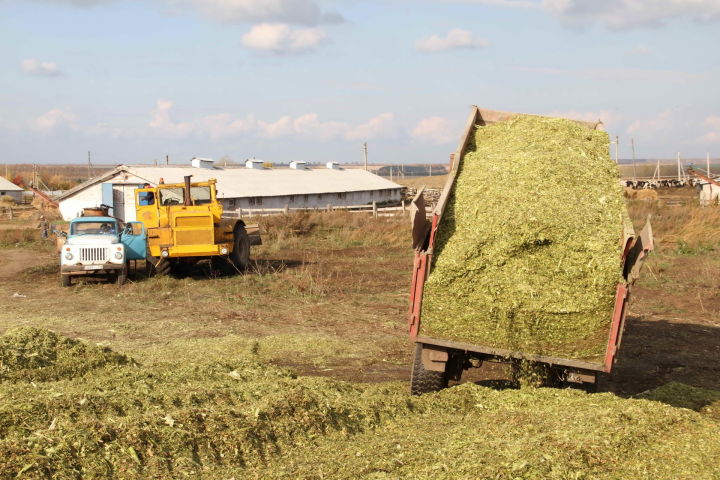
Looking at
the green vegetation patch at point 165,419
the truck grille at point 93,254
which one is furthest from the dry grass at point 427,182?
the green vegetation patch at point 165,419

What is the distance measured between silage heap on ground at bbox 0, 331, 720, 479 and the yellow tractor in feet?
Answer: 37.5

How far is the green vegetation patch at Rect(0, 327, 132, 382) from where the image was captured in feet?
26.8

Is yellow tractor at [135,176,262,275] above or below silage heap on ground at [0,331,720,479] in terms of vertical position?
above

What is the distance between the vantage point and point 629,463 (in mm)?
5766

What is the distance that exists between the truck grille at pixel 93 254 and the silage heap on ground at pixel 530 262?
1250 cm

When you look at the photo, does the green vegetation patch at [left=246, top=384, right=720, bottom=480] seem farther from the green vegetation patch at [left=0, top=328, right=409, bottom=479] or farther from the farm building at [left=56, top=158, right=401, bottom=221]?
the farm building at [left=56, top=158, right=401, bottom=221]

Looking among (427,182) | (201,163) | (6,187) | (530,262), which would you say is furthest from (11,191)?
(530,262)

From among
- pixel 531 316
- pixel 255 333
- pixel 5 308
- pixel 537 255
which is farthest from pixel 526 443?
pixel 5 308

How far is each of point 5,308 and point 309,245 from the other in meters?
14.9

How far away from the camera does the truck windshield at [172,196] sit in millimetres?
19766

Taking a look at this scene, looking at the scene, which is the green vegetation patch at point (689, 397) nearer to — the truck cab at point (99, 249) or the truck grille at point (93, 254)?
the truck cab at point (99, 249)

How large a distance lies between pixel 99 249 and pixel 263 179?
3332cm

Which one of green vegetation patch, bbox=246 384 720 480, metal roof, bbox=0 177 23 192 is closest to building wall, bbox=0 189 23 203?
metal roof, bbox=0 177 23 192

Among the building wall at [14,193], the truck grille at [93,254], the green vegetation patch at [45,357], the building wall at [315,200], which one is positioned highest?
the building wall at [14,193]
